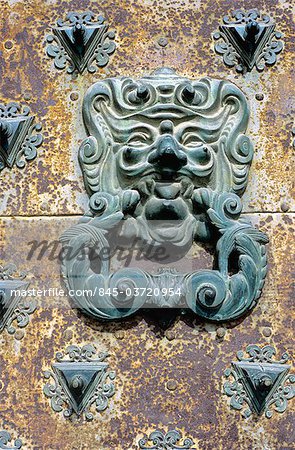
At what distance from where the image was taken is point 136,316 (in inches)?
86.0

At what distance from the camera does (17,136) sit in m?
2.28

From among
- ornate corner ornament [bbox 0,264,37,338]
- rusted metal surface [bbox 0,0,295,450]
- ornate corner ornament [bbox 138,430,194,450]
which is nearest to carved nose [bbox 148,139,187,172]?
rusted metal surface [bbox 0,0,295,450]

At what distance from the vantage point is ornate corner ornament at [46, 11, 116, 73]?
2.32 meters

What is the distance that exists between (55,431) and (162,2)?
99 centimetres

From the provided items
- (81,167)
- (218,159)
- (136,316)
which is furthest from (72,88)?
(136,316)

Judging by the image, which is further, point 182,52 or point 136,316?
point 182,52

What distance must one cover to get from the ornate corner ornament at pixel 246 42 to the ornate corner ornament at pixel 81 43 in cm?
25

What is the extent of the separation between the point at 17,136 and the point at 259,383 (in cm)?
75

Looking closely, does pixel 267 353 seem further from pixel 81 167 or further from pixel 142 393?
pixel 81 167

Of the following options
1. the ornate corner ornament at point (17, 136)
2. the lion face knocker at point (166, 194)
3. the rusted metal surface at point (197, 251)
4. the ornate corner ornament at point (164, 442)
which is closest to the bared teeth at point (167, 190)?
the lion face knocker at point (166, 194)

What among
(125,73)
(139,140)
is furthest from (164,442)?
(125,73)

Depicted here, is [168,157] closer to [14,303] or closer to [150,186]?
[150,186]

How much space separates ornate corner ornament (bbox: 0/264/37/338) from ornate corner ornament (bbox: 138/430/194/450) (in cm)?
35

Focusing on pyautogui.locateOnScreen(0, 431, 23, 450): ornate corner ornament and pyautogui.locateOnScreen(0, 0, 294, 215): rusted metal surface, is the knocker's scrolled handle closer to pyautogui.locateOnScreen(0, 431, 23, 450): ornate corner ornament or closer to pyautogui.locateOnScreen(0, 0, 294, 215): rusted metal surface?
pyautogui.locateOnScreen(0, 0, 294, 215): rusted metal surface
